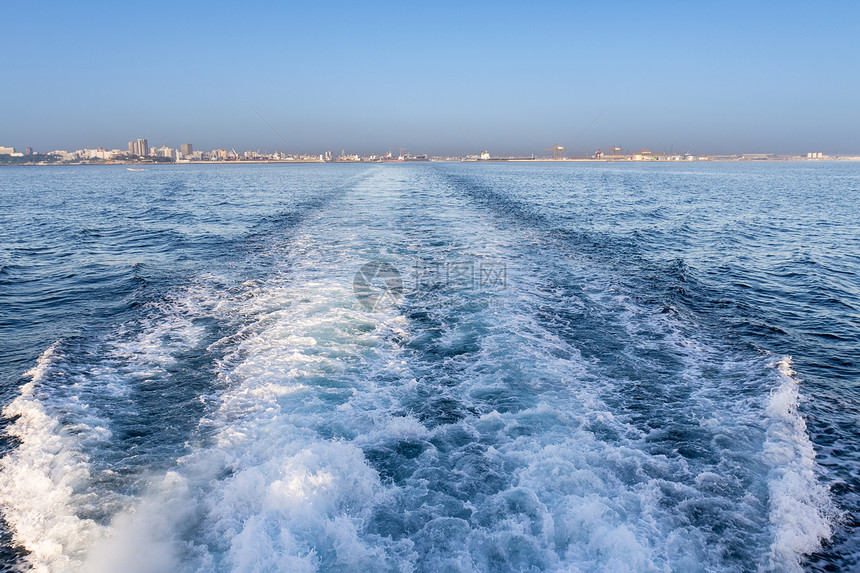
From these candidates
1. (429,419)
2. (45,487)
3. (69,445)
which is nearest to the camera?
(45,487)

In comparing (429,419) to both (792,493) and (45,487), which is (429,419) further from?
(45,487)

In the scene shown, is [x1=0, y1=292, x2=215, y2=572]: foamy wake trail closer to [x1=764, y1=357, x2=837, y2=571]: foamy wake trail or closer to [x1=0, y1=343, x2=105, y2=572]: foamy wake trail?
[x1=0, y1=343, x2=105, y2=572]: foamy wake trail

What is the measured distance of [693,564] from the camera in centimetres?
373

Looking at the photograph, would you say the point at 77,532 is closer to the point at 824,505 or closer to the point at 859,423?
the point at 824,505

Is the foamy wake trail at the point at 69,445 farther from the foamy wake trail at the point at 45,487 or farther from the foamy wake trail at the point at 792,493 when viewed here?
the foamy wake trail at the point at 792,493

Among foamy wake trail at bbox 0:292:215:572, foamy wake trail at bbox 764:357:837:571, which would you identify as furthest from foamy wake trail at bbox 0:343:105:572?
foamy wake trail at bbox 764:357:837:571

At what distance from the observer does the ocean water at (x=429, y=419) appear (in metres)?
3.90

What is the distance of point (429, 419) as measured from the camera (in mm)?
5781

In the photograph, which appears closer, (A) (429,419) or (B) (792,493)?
(B) (792,493)

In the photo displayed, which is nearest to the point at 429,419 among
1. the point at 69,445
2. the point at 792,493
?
the point at 792,493

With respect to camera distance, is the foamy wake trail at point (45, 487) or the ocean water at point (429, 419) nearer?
the foamy wake trail at point (45, 487)

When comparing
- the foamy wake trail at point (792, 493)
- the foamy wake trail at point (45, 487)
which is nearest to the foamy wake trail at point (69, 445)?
the foamy wake trail at point (45, 487)

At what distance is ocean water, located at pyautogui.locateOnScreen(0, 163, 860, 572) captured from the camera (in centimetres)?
390

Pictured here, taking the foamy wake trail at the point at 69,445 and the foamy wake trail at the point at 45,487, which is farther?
the foamy wake trail at the point at 69,445
